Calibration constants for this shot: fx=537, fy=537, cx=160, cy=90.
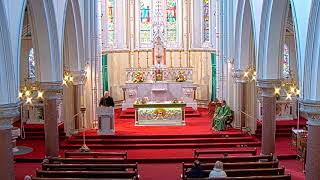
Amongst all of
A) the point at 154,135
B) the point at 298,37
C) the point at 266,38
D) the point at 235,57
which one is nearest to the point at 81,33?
the point at 154,135

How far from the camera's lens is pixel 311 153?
14094 mm

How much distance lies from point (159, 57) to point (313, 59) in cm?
1809

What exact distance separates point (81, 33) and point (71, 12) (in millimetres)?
1652

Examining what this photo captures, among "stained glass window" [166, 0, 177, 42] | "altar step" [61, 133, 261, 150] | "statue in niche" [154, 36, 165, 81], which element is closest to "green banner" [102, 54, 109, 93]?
"statue in niche" [154, 36, 165, 81]

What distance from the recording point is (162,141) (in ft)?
75.4

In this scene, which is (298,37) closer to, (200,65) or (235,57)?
(235,57)

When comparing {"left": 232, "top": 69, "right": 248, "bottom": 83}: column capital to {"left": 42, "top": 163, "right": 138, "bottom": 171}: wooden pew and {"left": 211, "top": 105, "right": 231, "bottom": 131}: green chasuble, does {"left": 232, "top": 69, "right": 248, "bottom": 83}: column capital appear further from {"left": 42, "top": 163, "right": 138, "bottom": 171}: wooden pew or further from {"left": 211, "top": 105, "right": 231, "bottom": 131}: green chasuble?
{"left": 42, "top": 163, "right": 138, "bottom": 171}: wooden pew

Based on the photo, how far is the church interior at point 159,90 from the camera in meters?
14.5

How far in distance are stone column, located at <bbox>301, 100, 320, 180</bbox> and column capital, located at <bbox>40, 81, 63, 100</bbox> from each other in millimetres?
8904

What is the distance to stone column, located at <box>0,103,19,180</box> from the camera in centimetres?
1359

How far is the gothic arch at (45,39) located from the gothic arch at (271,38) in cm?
722

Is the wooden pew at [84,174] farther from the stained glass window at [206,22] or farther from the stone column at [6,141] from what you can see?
the stained glass window at [206,22]

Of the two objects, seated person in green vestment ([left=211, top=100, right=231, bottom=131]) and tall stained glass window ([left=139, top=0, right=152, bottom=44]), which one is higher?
tall stained glass window ([left=139, top=0, right=152, bottom=44])

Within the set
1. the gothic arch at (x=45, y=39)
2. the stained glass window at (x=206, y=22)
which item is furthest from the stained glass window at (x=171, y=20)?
the gothic arch at (x=45, y=39)
